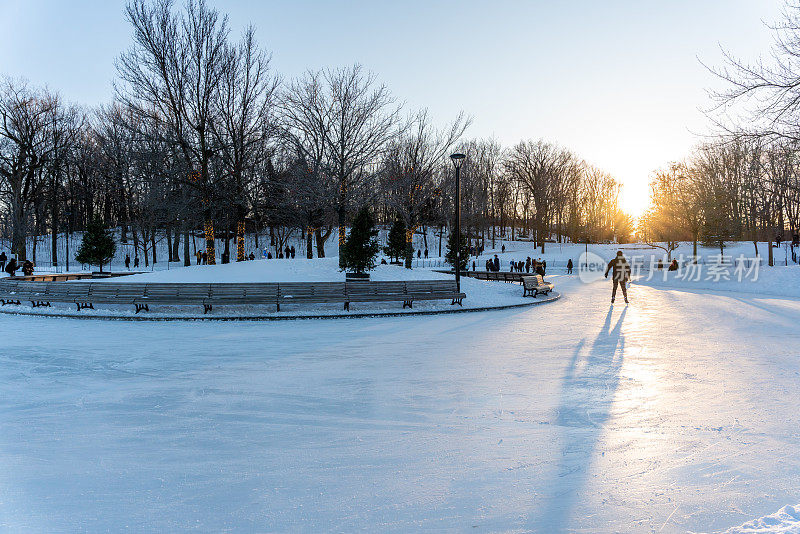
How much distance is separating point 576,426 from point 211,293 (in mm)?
12055

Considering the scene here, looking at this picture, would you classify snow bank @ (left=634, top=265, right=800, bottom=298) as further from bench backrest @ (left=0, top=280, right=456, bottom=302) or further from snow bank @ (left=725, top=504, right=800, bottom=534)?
snow bank @ (left=725, top=504, right=800, bottom=534)

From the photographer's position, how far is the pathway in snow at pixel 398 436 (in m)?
3.26

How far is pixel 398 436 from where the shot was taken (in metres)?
4.59

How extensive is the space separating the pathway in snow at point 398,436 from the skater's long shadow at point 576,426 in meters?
0.02

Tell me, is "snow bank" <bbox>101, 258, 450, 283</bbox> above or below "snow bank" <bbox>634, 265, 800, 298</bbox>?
above

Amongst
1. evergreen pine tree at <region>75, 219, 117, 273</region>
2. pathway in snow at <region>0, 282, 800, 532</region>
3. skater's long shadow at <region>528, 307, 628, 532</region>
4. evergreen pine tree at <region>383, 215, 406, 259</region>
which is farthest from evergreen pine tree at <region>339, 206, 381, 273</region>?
evergreen pine tree at <region>75, 219, 117, 273</region>

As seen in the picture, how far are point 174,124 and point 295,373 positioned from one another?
72.2 feet

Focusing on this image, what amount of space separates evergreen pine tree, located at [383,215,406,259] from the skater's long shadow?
2355 centimetres

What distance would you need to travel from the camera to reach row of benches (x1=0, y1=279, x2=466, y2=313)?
14.1 metres

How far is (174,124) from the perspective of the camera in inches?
960

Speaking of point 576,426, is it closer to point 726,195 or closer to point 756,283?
point 756,283

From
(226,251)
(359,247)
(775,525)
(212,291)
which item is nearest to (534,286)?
(359,247)

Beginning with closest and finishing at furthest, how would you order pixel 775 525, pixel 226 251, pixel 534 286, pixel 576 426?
pixel 775 525 → pixel 576 426 → pixel 534 286 → pixel 226 251

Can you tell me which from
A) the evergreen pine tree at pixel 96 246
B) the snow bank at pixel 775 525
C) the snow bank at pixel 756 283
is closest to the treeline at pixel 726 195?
the snow bank at pixel 756 283
